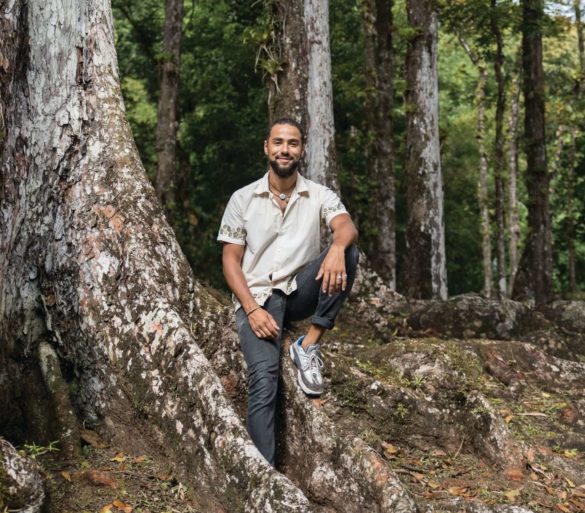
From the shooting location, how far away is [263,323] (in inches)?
224

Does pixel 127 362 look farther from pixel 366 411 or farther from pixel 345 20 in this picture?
pixel 345 20

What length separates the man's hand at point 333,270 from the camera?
5684mm

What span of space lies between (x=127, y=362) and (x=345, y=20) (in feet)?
76.4

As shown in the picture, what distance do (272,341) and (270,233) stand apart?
756 mm

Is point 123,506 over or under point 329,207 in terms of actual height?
under

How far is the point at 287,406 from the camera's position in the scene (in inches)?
233

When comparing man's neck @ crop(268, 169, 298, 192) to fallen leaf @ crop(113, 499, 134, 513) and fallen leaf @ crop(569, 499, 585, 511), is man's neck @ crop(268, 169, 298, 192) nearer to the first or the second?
fallen leaf @ crop(113, 499, 134, 513)

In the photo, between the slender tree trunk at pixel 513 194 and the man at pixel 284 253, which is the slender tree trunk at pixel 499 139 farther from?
the man at pixel 284 253

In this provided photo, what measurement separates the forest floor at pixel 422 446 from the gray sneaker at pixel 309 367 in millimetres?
369

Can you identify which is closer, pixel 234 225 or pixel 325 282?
pixel 325 282

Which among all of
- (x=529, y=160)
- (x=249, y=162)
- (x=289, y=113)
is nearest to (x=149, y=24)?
(x=249, y=162)

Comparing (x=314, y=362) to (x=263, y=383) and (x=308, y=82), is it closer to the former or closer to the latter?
(x=263, y=383)

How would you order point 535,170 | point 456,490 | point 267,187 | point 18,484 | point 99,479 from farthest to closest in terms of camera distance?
1. point 535,170
2. point 267,187
3. point 456,490
4. point 99,479
5. point 18,484

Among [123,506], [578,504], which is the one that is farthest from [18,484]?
[578,504]
